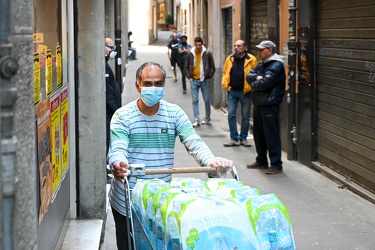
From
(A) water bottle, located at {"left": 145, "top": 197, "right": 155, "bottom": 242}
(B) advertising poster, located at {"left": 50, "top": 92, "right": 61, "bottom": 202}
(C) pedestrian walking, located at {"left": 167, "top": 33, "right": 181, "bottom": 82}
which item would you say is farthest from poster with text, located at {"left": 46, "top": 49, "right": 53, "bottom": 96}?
(C) pedestrian walking, located at {"left": 167, "top": 33, "right": 181, "bottom": 82}

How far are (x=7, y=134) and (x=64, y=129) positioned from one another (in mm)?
4101

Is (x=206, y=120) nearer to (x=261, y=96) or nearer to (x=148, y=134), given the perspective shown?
(x=261, y=96)

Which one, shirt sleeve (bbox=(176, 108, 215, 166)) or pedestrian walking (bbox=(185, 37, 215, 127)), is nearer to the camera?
shirt sleeve (bbox=(176, 108, 215, 166))

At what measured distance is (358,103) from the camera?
965 cm

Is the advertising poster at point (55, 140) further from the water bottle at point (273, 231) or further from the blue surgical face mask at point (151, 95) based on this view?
the water bottle at point (273, 231)

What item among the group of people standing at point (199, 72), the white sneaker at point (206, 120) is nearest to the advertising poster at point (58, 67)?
the group of people standing at point (199, 72)

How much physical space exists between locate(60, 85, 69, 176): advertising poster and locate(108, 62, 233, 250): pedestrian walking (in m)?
1.26

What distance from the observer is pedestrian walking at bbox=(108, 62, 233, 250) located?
191 inches

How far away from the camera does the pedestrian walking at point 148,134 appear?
4863 millimetres

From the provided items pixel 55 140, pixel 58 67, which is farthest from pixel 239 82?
pixel 55 140

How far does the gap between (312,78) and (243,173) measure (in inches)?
69.5

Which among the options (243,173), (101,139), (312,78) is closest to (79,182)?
(101,139)

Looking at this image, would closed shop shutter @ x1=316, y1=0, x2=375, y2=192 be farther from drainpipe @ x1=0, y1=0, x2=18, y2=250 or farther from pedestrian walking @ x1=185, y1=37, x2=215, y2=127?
drainpipe @ x1=0, y1=0, x2=18, y2=250

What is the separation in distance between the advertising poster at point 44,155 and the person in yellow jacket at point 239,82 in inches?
319
